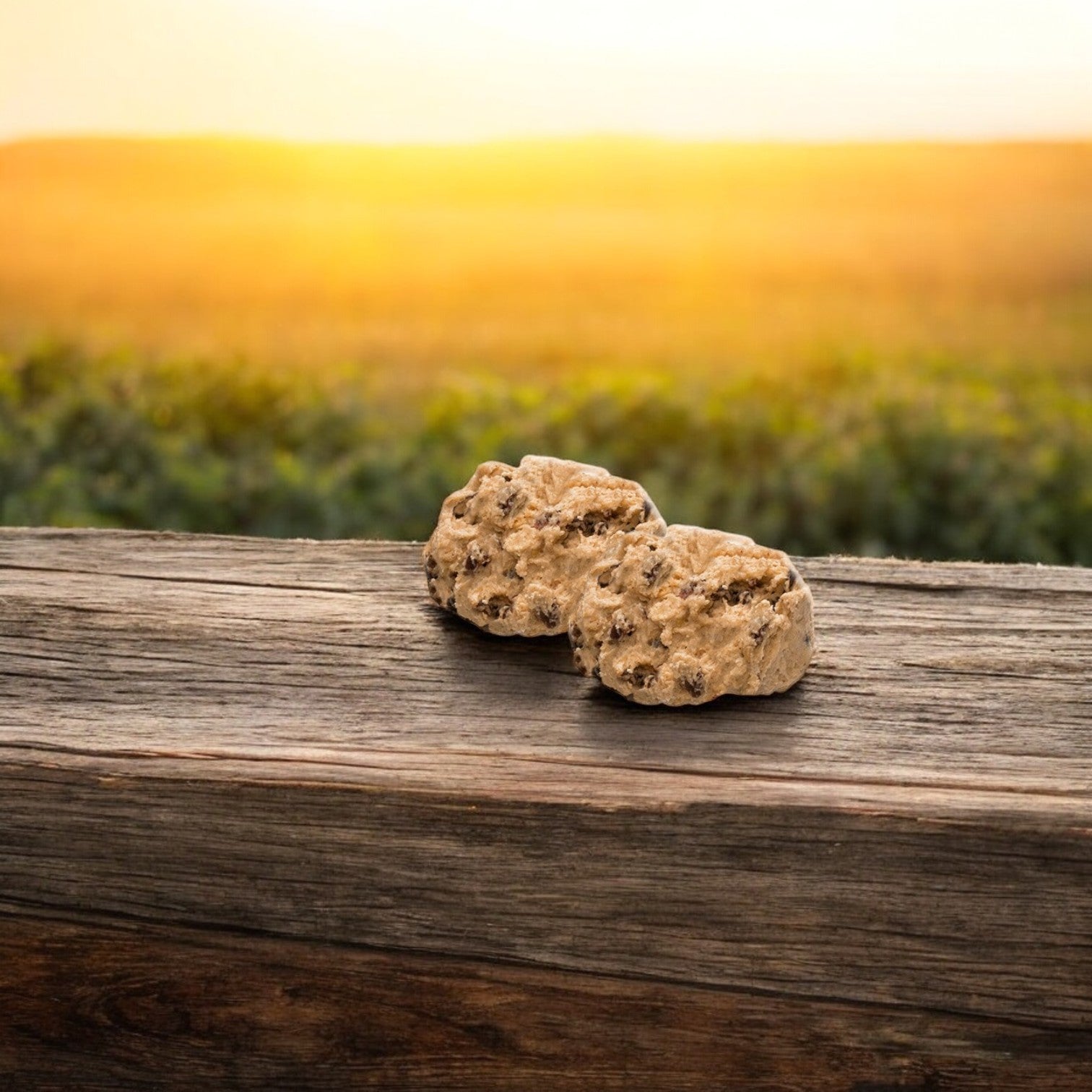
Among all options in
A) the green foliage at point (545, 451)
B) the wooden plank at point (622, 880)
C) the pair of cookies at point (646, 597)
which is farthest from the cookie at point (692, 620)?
the green foliage at point (545, 451)

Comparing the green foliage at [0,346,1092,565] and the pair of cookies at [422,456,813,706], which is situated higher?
the pair of cookies at [422,456,813,706]

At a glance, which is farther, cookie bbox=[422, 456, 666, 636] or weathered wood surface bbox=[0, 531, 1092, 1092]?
cookie bbox=[422, 456, 666, 636]

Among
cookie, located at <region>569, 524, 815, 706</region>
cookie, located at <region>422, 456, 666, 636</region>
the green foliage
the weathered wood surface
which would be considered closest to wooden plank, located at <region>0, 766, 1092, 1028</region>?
the weathered wood surface

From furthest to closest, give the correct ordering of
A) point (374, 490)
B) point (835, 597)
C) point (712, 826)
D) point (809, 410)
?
point (809, 410), point (374, 490), point (835, 597), point (712, 826)

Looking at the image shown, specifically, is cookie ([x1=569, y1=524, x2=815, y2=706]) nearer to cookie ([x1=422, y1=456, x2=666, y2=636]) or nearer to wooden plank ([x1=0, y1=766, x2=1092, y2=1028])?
cookie ([x1=422, y1=456, x2=666, y2=636])

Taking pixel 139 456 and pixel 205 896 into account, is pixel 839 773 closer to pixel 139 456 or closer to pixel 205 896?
pixel 205 896

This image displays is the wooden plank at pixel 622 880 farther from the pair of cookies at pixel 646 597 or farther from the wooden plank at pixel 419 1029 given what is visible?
the pair of cookies at pixel 646 597

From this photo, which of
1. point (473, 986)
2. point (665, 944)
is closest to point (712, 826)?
point (665, 944)
